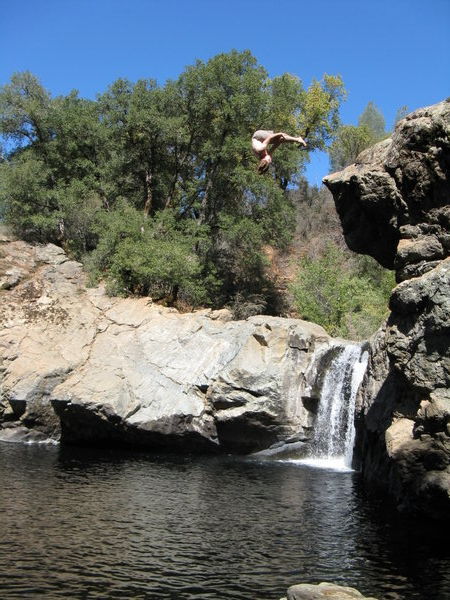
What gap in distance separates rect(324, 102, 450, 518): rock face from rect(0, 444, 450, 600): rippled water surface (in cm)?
126

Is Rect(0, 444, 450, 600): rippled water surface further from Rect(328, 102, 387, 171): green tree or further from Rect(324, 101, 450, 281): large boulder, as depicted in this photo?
Rect(328, 102, 387, 171): green tree

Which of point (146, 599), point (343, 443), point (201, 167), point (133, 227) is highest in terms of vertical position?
point (201, 167)

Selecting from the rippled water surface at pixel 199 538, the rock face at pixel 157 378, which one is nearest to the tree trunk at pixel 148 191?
the rock face at pixel 157 378

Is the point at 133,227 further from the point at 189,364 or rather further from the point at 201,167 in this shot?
the point at 189,364

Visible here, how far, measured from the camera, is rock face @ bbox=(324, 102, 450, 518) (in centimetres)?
1402

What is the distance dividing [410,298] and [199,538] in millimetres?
7674

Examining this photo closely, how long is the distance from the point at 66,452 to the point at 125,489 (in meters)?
7.27

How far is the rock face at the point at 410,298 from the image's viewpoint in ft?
46.0

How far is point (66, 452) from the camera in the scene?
23781 millimetres

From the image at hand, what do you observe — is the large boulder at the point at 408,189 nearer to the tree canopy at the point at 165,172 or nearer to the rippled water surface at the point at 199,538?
the rippled water surface at the point at 199,538

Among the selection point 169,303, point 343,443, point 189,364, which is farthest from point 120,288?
point 343,443

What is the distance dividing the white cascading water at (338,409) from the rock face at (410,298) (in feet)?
11.7

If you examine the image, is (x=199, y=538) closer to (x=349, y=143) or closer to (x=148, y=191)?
(x=148, y=191)

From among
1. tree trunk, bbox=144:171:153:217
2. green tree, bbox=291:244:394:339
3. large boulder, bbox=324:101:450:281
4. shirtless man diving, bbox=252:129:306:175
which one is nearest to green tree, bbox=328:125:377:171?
green tree, bbox=291:244:394:339
